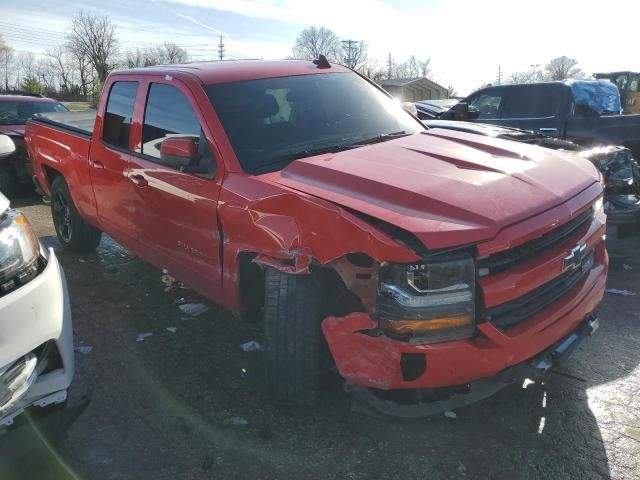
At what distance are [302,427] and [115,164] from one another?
2571mm

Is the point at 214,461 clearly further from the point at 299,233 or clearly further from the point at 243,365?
the point at 299,233

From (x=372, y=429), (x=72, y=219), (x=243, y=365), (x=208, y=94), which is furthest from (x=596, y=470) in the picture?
(x=72, y=219)

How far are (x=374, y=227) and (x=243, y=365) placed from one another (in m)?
1.63

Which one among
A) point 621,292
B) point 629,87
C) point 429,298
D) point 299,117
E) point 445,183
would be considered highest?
point 629,87

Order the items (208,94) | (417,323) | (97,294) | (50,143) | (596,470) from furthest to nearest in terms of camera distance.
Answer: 1. (50,143)
2. (97,294)
3. (208,94)
4. (596,470)
5. (417,323)

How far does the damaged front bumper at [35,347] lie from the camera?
6.41 feet

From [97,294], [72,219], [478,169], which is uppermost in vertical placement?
[478,169]

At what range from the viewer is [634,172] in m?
5.50

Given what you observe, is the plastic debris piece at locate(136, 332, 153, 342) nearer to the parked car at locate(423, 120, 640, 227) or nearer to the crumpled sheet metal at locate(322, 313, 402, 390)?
the crumpled sheet metal at locate(322, 313, 402, 390)

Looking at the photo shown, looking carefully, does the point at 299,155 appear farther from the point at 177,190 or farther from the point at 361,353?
the point at 361,353

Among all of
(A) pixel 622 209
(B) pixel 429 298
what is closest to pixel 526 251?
(B) pixel 429 298

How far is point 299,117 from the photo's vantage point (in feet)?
11.5

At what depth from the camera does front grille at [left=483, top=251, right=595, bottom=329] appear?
2.33 meters

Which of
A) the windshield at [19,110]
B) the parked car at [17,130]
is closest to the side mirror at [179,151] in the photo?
the parked car at [17,130]
